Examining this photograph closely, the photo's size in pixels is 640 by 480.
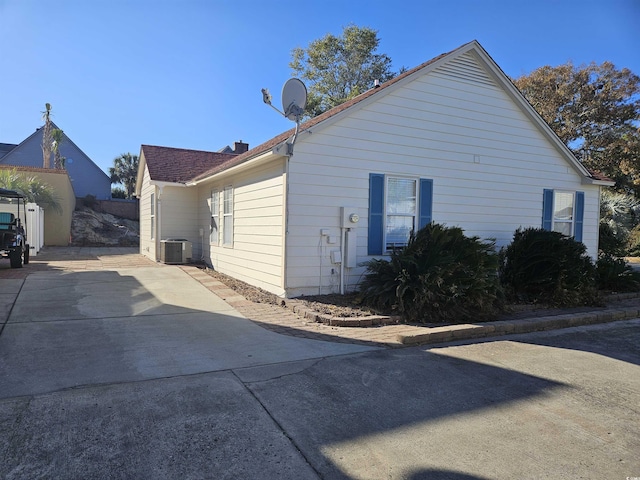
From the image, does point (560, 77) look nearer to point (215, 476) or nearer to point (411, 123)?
point (411, 123)

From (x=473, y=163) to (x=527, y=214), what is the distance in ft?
7.08

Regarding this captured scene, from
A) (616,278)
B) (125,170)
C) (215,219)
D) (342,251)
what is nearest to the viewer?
(342,251)

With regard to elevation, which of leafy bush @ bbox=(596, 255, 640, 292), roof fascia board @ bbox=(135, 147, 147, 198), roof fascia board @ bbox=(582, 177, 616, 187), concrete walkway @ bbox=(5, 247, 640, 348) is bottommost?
concrete walkway @ bbox=(5, 247, 640, 348)

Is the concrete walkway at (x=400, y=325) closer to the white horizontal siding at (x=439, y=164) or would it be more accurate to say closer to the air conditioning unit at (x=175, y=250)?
the white horizontal siding at (x=439, y=164)

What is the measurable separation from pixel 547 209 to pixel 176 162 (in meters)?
12.0

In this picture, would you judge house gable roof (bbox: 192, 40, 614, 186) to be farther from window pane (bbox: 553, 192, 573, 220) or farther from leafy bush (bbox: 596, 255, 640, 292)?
leafy bush (bbox: 596, 255, 640, 292)

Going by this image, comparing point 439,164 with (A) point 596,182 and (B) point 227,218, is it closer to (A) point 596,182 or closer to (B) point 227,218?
(A) point 596,182

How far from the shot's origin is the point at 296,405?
3.59m

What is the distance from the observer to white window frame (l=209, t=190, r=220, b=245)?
1170 cm

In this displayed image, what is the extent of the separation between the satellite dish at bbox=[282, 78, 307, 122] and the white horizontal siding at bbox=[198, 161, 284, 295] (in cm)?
93

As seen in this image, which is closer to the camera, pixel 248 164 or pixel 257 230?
pixel 248 164

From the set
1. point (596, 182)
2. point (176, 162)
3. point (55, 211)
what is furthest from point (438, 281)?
point (55, 211)

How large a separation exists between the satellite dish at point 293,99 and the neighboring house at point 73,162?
106 feet

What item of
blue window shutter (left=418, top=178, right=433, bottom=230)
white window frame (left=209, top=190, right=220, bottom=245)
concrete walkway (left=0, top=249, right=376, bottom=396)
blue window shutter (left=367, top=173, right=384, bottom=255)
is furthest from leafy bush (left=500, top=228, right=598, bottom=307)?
white window frame (left=209, top=190, right=220, bottom=245)
